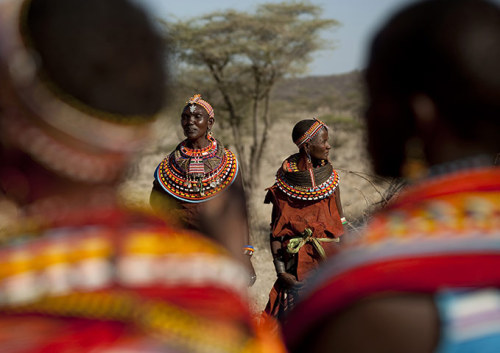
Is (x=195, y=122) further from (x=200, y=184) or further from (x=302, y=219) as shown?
(x=302, y=219)

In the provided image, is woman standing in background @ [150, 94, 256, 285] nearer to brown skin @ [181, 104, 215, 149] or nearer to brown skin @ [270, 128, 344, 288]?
brown skin @ [181, 104, 215, 149]

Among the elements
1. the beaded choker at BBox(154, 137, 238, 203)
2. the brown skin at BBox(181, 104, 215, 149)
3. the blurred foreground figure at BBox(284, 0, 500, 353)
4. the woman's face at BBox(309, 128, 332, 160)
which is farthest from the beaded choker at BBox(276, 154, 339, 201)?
the blurred foreground figure at BBox(284, 0, 500, 353)

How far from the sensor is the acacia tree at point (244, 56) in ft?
46.7

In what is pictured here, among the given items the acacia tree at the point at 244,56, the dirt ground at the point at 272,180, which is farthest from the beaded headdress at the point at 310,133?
the acacia tree at the point at 244,56

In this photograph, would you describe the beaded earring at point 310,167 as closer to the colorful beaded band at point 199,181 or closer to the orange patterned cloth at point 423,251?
the colorful beaded band at point 199,181

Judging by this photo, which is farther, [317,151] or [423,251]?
[317,151]

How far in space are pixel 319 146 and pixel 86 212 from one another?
4.00 meters

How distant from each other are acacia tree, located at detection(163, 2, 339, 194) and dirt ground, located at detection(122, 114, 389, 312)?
3.17 feet

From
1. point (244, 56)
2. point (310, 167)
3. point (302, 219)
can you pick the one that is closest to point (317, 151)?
point (310, 167)

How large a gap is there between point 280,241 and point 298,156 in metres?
0.79

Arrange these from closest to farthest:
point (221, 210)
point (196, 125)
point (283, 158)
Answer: point (221, 210) < point (196, 125) < point (283, 158)

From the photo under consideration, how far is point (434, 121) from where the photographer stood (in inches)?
52.3

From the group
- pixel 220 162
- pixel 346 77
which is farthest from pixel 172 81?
pixel 346 77

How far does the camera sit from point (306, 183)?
478 cm
